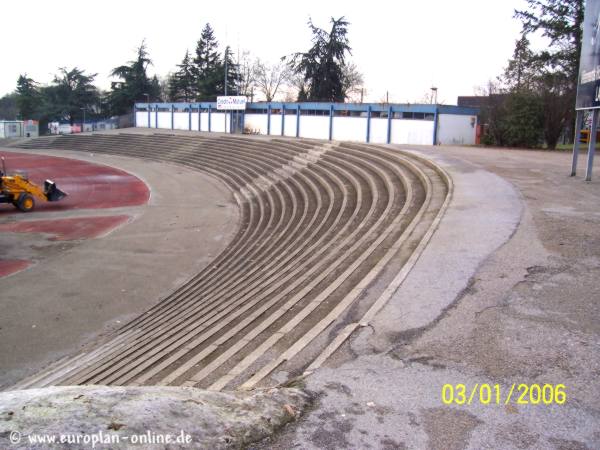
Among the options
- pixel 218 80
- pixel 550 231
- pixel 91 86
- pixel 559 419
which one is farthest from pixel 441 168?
pixel 91 86

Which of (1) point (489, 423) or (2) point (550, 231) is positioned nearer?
(1) point (489, 423)

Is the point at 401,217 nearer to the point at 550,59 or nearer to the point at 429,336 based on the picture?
the point at 429,336

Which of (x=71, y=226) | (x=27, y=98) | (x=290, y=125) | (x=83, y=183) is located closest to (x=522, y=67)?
(x=290, y=125)

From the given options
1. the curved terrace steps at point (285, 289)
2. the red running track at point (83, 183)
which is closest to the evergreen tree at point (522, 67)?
the curved terrace steps at point (285, 289)

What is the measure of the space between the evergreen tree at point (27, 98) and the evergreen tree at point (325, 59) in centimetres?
4715

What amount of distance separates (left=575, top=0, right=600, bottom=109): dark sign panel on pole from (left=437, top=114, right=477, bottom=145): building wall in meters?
19.1

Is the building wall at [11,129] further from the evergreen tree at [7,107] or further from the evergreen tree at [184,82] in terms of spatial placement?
the evergreen tree at [7,107]

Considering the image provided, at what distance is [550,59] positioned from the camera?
31.9 m

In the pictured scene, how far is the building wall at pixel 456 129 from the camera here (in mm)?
33031

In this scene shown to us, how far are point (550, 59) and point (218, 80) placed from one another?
4755 centimetres

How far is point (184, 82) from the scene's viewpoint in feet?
255

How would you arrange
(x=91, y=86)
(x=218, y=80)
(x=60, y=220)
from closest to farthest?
1. (x=60, y=220)
2. (x=218, y=80)
3. (x=91, y=86)

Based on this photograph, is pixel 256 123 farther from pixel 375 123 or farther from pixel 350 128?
pixel 375 123

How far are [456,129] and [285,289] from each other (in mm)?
28844
